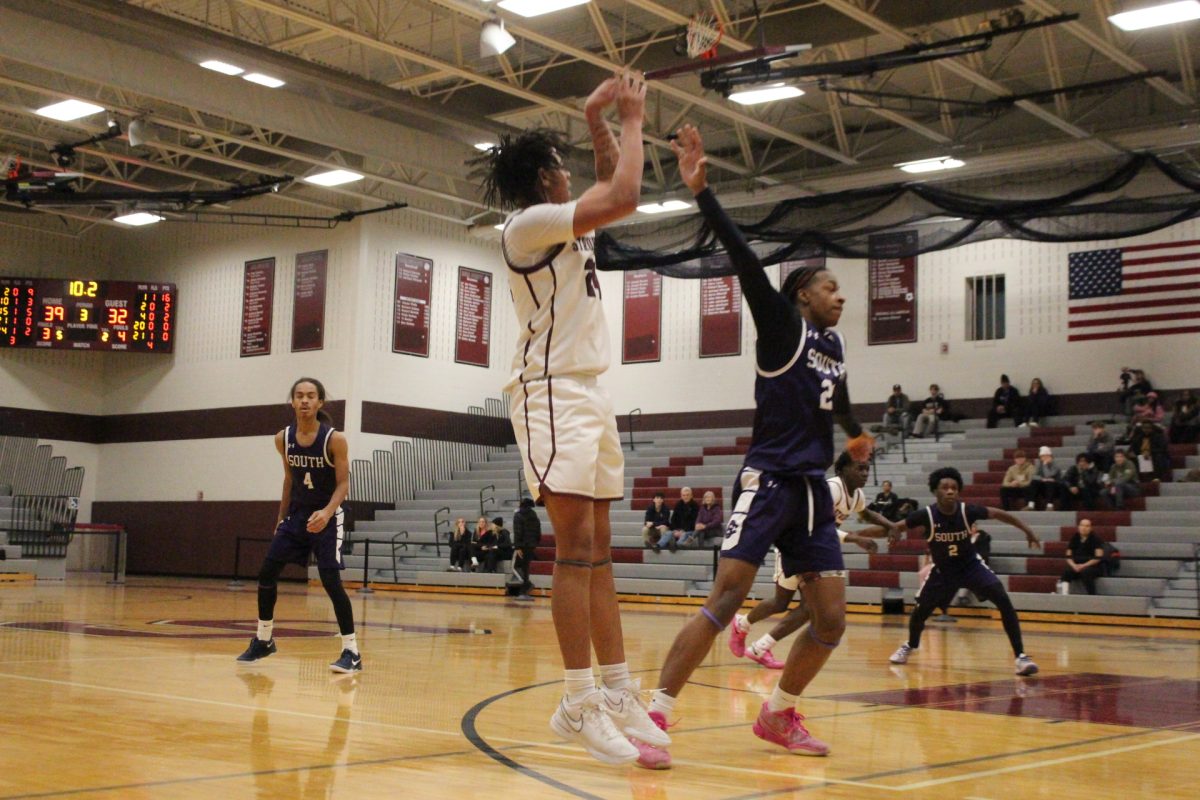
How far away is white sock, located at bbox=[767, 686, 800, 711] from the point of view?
5.13m

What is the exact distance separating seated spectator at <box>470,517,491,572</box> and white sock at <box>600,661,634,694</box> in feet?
59.5

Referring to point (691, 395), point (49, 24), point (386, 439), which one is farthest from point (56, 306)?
point (691, 395)

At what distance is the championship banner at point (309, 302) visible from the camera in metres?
27.3

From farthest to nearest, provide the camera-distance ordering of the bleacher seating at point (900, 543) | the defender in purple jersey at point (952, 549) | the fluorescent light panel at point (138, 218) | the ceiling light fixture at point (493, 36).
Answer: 1. the fluorescent light panel at point (138, 218)
2. the bleacher seating at point (900, 543)
3. the ceiling light fixture at point (493, 36)
4. the defender in purple jersey at point (952, 549)

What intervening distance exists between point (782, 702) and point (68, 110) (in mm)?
19052

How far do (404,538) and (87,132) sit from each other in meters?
9.54

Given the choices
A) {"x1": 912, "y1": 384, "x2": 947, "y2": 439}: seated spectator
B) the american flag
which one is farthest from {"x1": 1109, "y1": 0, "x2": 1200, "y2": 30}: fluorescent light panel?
{"x1": 912, "y1": 384, "x2": 947, "y2": 439}: seated spectator

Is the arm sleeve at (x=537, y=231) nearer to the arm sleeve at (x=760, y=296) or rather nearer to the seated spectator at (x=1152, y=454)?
the arm sleeve at (x=760, y=296)

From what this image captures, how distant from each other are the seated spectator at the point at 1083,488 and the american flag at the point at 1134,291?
3877 mm

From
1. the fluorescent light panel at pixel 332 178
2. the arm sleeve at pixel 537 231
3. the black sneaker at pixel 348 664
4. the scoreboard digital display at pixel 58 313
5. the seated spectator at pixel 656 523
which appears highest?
the fluorescent light panel at pixel 332 178

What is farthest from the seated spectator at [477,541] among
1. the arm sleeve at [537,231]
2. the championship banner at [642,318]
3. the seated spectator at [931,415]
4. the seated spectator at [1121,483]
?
Result: the arm sleeve at [537,231]

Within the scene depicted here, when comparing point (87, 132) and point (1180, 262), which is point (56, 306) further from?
point (1180, 262)

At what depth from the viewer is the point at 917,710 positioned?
670 cm

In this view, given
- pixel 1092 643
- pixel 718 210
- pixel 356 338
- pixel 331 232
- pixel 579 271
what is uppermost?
pixel 331 232
